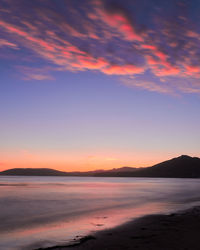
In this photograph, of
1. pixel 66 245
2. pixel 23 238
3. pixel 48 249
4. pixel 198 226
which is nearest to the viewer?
pixel 48 249

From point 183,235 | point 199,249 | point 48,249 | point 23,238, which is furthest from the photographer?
point 23,238

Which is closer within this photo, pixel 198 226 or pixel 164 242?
pixel 164 242

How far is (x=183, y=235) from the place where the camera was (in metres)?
12.5

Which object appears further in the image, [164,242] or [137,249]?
[164,242]

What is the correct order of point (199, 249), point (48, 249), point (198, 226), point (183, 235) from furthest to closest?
point (198, 226) < point (183, 235) < point (48, 249) < point (199, 249)

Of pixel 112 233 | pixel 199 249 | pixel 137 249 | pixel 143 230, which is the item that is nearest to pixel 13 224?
pixel 112 233

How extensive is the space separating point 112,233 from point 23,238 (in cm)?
455

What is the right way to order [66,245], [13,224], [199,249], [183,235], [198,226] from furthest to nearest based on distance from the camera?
[13,224] < [198,226] < [183,235] < [66,245] < [199,249]

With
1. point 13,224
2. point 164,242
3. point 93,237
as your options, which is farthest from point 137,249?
point 13,224

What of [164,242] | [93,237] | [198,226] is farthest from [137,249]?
[198,226]

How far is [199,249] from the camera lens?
391 inches

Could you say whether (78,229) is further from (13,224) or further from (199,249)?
(199,249)

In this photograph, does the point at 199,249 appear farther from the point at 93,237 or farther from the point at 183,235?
the point at 93,237

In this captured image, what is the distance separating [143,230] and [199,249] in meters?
4.69
